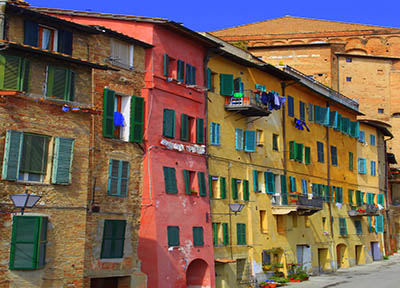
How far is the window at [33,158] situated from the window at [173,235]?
7370mm

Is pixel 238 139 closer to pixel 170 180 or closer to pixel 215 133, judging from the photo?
pixel 215 133

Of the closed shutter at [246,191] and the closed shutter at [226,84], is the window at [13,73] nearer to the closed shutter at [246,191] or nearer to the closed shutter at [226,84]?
the closed shutter at [226,84]

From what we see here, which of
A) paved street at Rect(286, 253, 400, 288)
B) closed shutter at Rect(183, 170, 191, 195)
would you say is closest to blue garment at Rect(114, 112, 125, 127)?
closed shutter at Rect(183, 170, 191, 195)

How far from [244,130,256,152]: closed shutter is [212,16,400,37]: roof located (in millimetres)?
53312

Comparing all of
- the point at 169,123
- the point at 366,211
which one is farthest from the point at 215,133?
the point at 366,211

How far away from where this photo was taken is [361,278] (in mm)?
37406

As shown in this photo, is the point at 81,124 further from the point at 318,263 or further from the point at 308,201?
the point at 318,263

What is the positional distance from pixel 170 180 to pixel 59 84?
26.8ft

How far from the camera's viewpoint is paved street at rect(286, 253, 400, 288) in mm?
33594

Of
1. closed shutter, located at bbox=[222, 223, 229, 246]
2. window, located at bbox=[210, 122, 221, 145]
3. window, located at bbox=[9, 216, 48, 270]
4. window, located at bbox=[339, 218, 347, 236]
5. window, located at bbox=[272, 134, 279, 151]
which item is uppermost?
window, located at bbox=[272, 134, 279, 151]

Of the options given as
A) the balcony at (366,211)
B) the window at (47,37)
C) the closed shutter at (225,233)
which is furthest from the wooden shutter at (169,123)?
the balcony at (366,211)

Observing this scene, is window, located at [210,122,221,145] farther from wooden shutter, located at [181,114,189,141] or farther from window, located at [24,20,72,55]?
window, located at [24,20,72,55]

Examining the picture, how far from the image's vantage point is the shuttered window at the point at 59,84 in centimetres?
2019

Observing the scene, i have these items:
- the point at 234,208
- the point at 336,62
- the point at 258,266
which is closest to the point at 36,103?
the point at 234,208
